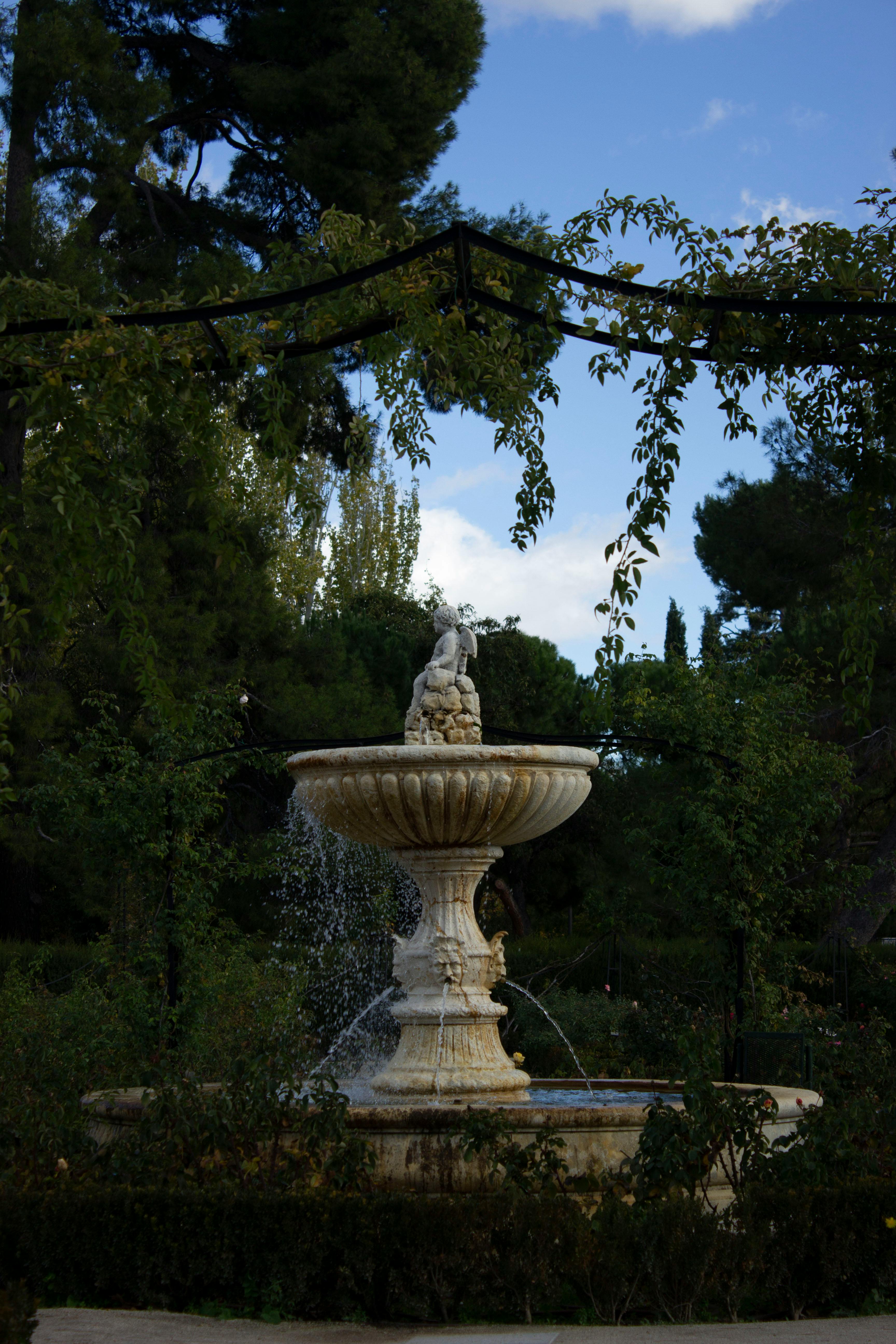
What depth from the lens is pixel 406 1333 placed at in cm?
395

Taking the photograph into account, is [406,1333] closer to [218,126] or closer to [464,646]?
[464,646]

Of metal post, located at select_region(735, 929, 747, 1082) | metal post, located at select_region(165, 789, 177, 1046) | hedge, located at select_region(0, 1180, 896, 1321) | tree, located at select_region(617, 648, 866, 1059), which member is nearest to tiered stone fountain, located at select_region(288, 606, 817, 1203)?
hedge, located at select_region(0, 1180, 896, 1321)

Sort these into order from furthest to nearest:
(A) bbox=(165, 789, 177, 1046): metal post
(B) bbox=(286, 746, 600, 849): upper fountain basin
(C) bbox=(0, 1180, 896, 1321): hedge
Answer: (A) bbox=(165, 789, 177, 1046): metal post, (B) bbox=(286, 746, 600, 849): upper fountain basin, (C) bbox=(0, 1180, 896, 1321): hedge

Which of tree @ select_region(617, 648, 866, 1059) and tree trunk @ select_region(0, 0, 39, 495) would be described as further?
tree trunk @ select_region(0, 0, 39, 495)

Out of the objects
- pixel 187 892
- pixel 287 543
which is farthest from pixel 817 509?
pixel 287 543

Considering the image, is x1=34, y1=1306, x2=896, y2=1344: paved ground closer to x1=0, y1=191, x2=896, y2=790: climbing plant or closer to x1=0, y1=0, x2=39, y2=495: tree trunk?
x1=0, y1=191, x2=896, y2=790: climbing plant

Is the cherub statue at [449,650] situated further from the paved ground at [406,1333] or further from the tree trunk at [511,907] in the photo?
the tree trunk at [511,907]

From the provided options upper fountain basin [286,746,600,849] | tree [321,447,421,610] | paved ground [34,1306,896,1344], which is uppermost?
tree [321,447,421,610]

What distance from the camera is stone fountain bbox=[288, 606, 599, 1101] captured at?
20.5 feet

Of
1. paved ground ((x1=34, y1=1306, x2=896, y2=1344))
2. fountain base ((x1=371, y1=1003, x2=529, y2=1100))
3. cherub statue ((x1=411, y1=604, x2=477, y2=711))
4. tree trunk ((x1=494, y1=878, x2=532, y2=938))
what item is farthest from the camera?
tree trunk ((x1=494, y1=878, x2=532, y2=938))

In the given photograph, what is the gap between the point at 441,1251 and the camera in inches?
160

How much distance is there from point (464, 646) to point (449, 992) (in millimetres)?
1908

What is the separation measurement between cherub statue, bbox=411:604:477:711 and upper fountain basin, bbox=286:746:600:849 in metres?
0.82

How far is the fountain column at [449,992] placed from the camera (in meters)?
6.45
